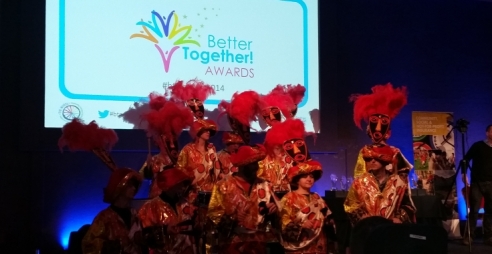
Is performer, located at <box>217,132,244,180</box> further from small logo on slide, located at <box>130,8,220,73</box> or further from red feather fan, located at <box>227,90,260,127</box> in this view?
small logo on slide, located at <box>130,8,220,73</box>

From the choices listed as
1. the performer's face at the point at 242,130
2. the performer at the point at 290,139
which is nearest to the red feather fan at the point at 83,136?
the performer's face at the point at 242,130

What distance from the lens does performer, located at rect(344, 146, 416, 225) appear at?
12.6 ft

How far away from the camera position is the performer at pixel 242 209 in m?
3.46

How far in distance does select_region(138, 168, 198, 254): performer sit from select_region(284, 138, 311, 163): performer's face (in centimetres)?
70

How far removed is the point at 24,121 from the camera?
5.53m

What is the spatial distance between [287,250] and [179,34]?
3.16 m

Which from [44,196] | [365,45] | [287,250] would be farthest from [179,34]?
[287,250]

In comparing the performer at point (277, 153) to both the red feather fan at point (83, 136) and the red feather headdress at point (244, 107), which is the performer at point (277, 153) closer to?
the red feather headdress at point (244, 107)

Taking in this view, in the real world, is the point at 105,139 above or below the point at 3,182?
above

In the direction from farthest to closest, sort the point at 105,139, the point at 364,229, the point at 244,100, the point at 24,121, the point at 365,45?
1. the point at 365,45
2. the point at 24,121
3. the point at 244,100
4. the point at 105,139
5. the point at 364,229

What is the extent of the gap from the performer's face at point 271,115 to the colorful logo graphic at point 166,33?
1560mm

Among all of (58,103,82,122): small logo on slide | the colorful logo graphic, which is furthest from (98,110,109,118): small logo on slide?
the colorful logo graphic

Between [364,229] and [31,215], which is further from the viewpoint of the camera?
[31,215]

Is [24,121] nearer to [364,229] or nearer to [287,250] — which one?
[287,250]
